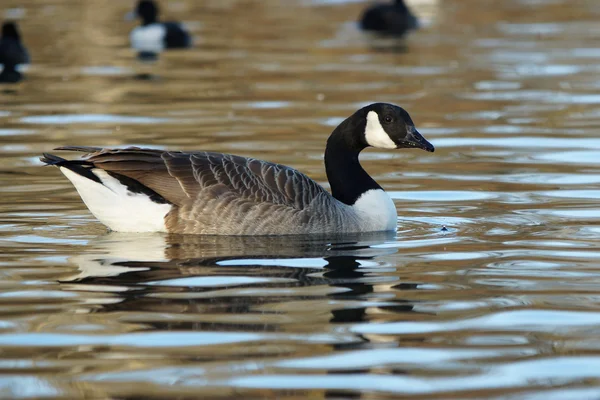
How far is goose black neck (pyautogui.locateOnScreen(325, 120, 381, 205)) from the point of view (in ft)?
34.4

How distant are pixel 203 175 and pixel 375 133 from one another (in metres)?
1.64

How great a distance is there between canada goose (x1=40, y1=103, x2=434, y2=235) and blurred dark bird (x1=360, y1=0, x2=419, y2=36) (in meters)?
18.7

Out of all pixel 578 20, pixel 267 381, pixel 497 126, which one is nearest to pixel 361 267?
pixel 267 381

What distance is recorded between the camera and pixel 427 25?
3089 cm

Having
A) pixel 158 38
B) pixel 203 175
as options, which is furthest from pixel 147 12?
pixel 203 175

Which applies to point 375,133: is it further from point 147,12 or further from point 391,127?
point 147,12

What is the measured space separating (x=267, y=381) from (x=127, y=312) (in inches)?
61.0

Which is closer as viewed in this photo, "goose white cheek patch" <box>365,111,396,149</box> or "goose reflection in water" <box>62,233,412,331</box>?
"goose reflection in water" <box>62,233,412,331</box>

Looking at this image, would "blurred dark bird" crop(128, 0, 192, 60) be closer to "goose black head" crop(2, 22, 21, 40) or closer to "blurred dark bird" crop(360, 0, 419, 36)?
"goose black head" crop(2, 22, 21, 40)

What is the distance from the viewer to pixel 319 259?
29.7 feet

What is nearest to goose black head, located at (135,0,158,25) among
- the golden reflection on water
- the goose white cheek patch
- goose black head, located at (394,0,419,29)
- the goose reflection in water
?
the golden reflection on water

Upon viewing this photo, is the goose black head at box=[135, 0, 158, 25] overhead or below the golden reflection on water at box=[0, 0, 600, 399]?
overhead

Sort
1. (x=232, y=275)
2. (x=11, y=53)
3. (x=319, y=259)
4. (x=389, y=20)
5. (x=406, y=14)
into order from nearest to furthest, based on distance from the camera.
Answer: (x=232, y=275), (x=319, y=259), (x=11, y=53), (x=389, y=20), (x=406, y=14)

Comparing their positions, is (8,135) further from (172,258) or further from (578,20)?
(578,20)
